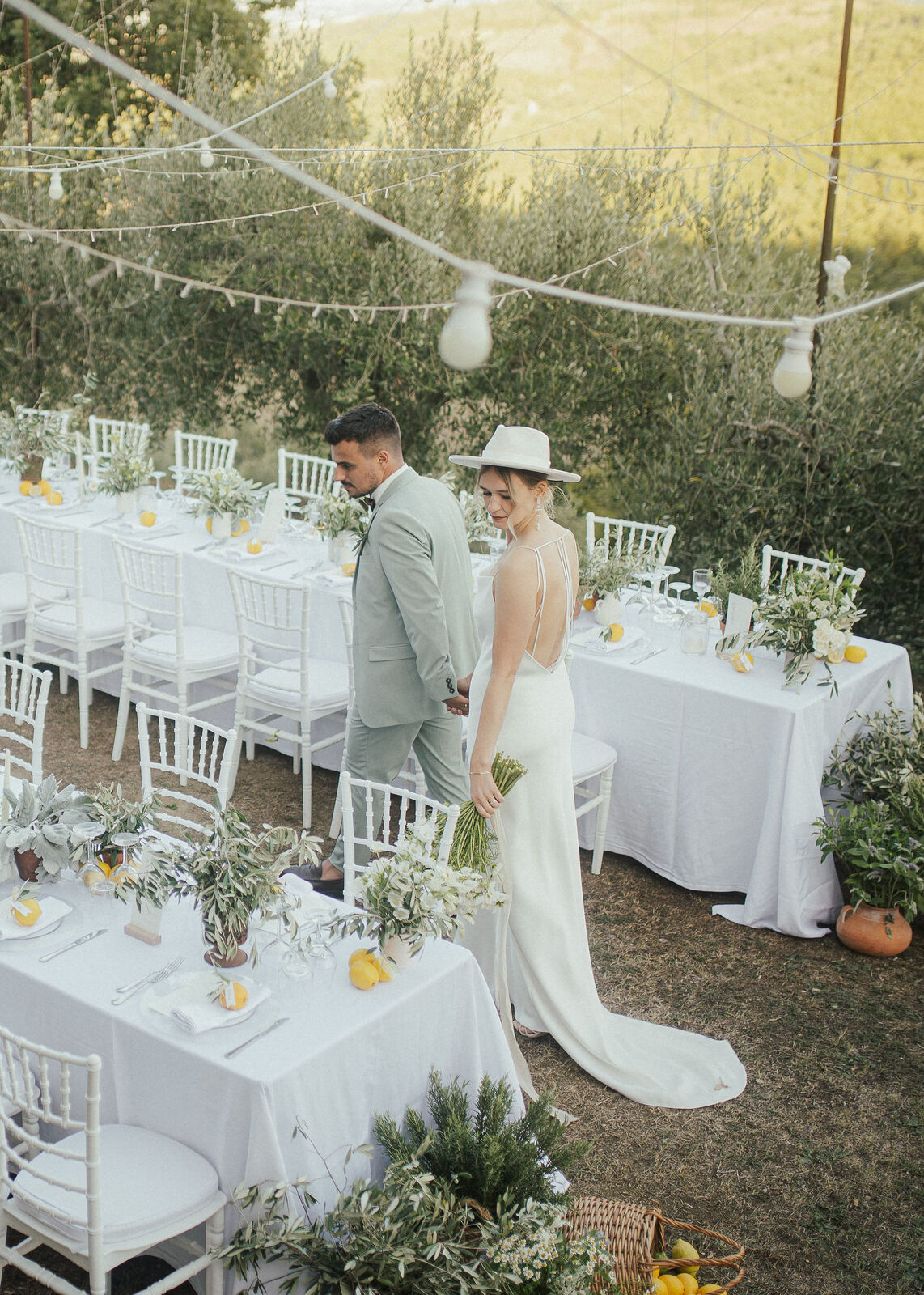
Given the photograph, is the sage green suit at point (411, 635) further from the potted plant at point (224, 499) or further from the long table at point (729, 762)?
the potted plant at point (224, 499)

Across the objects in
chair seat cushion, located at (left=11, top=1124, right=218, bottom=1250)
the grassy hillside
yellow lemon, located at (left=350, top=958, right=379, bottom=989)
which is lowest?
chair seat cushion, located at (left=11, top=1124, right=218, bottom=1250)

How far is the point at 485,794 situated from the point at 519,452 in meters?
0.97

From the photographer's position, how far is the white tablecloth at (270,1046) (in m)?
2.38

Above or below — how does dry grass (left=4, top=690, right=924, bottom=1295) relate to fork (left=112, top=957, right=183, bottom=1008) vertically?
below

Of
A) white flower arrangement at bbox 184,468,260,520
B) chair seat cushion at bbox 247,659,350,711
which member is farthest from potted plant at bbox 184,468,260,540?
chair seat cushion at bbox 247,659,350,711

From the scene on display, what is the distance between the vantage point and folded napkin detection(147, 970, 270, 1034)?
248 cm

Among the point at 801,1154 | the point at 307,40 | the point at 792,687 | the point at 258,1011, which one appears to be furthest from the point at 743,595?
the point at 307,40

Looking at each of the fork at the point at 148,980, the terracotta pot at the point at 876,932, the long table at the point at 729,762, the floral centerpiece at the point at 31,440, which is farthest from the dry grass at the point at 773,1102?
the floral centerpiece at the point at 31,440

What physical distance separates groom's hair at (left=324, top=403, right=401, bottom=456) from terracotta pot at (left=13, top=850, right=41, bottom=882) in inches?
59.1

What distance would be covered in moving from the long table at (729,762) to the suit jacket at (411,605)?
113cm

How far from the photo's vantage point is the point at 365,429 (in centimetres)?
364

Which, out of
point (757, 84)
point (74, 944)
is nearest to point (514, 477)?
point (74, 944)

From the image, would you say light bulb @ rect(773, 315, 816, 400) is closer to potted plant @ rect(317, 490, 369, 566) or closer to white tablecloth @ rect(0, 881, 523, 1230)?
white tablecloth @ rect(0, 881, 523, 1230)

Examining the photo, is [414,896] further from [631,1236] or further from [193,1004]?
[631,1236]
